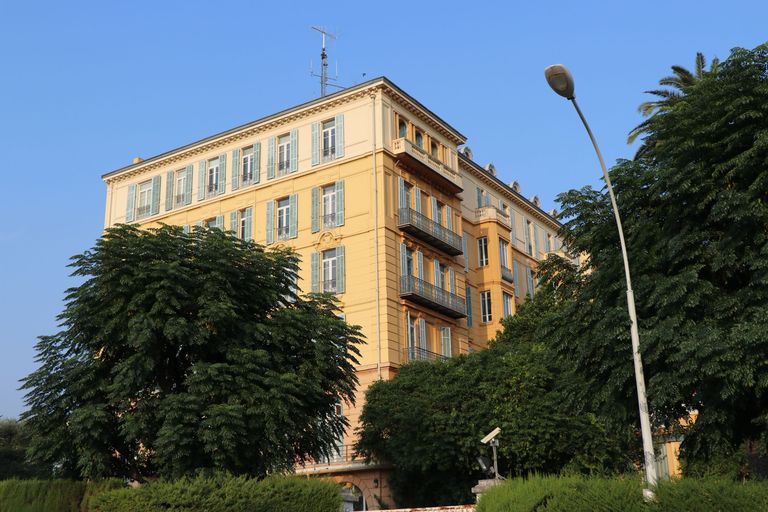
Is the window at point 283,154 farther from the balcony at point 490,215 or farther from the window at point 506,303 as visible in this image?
the window at point 506,303

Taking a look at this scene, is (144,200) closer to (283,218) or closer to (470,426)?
(283,218)

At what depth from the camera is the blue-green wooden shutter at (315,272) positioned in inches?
1631

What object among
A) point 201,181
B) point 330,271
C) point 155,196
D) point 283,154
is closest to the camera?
point 330,271

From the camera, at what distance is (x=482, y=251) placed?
48812 mm

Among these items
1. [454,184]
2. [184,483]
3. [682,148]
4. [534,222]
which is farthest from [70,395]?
[534,222]

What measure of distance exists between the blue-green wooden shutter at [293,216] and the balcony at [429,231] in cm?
543

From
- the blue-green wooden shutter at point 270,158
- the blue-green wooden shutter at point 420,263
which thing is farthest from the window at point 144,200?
the blue-green wooden shutter at point 420,263

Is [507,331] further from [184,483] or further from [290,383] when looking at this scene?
[184,483]

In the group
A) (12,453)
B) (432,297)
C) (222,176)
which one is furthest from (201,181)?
(12,453)

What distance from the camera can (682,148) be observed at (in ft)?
59.6

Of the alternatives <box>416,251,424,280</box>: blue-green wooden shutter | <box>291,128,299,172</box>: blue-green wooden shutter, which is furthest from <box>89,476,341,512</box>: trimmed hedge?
<box>291,128,299,172</box>: blue-green wooden shutter

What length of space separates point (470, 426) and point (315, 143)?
1776cm

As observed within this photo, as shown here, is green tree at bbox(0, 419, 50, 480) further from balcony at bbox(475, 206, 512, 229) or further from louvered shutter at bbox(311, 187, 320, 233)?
balcony at bbox(475, 206, 512, 229)

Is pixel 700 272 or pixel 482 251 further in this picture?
pixel 482 251
